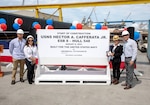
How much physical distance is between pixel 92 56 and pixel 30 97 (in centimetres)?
283

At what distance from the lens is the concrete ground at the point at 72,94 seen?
5.59 m

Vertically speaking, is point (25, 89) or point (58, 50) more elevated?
point (58, 50)

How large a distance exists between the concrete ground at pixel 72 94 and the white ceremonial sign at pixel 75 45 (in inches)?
41.6

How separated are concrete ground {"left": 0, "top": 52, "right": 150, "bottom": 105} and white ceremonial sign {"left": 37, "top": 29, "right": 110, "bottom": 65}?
3.47 feet

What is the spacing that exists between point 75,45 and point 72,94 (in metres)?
2.08

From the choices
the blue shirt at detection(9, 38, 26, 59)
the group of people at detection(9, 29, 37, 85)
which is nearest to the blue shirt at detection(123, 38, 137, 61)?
the group of people at detection(9, 29, 37, 85)

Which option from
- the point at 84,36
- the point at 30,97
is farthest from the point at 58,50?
the point at 30,97

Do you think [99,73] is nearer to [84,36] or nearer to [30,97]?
[84,36]

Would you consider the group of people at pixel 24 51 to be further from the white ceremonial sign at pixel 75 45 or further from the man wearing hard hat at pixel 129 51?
the man wearing hard hat at pixel 129 51

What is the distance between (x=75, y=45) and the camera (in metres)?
7.75

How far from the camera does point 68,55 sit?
7.80 m

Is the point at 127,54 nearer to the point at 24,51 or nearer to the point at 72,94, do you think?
the point at 72,94

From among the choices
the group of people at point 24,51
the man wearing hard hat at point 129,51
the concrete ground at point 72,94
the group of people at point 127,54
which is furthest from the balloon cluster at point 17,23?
the man wearing hard hat at point 129,51

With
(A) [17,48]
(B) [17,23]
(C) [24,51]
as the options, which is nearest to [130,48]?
(C) [24,51]
